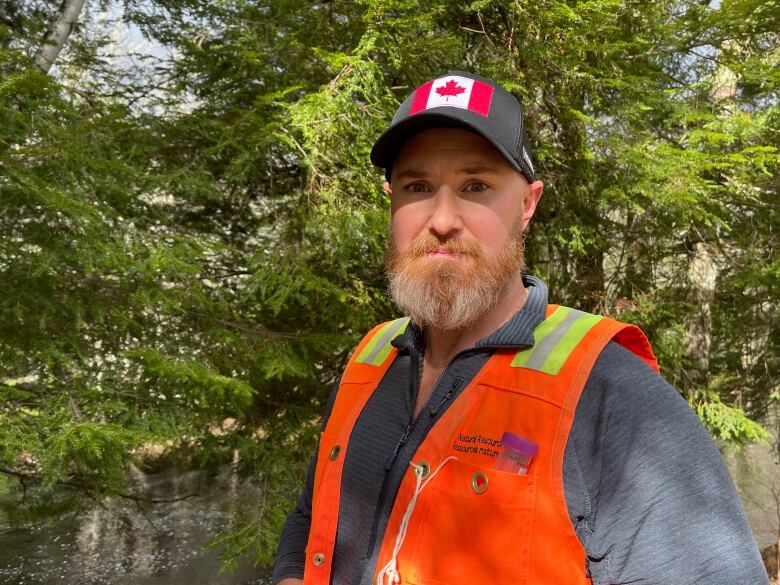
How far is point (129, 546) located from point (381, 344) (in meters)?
9.65

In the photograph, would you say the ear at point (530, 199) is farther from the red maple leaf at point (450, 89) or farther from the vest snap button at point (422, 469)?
Result: the vest snap button at point (422, 469)

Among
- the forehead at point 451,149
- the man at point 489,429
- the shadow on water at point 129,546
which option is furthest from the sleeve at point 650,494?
the shadow on water at point 129,546

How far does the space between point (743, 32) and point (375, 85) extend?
438cm

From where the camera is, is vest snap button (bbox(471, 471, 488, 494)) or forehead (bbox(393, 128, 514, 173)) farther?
forehead (bbox(393, 128, 514, 173))

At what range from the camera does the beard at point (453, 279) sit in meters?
→ 1.58

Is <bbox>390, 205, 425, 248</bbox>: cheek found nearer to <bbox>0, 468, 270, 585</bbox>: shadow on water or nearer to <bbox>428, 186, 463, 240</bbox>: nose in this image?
<bbox>428, 186, 463, 240</bbox>: nose

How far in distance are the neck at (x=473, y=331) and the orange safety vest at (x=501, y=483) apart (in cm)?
11

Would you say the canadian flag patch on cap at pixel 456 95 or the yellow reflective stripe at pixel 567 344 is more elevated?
the canadian flag patch on cap at pixel 456 95

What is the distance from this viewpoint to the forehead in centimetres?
159

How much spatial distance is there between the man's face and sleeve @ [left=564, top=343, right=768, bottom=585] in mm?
414

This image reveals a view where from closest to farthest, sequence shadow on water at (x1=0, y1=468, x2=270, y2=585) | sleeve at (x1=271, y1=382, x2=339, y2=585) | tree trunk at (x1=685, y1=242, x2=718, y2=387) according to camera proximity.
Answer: sleeve at (x1=271, y1=382, x2=339, y2=585), tree trunk at (x1=685, y1=242, x2=718, y2=387), shadow on water at (x1=0, y1=468, x2=270, y2=585)

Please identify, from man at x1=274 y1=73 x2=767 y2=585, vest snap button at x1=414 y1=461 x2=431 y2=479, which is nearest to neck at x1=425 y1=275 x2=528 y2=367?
man at x1=274 y1=73 x2=767 y2=585

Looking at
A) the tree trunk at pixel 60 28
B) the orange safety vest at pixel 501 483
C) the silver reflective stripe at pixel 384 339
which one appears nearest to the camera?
the orange safety vest at pixel 501 483

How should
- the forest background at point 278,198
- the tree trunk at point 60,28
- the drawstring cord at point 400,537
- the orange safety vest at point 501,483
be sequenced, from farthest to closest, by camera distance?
the tree trunk at point 60,28 < the forest background at point 278,198 < the drawstring cord at point 400,537 < the orange safety vest at point 501,483
